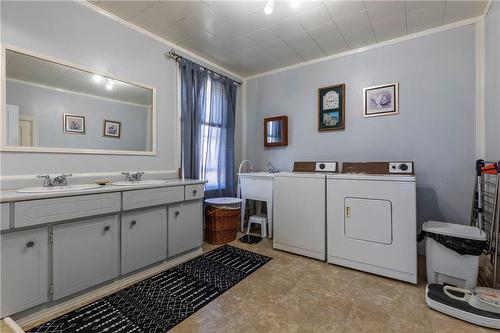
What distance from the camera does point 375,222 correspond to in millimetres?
2197

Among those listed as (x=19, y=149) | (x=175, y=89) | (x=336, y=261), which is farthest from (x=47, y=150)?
(x=336, y=261)

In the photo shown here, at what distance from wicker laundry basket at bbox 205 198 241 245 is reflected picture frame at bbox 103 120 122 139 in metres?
1.30

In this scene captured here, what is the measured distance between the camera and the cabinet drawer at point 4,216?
1.37 metres

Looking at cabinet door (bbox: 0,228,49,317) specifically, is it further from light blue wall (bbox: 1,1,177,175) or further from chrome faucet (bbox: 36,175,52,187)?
light blue wall (bbox: 1,1,177,175)

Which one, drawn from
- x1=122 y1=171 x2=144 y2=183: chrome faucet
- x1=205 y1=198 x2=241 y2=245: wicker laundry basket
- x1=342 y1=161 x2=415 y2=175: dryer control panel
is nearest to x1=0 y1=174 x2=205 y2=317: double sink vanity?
x1=122 y1=171 x2=144 y2=183: chrome faucet

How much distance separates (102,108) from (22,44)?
27.4 inches

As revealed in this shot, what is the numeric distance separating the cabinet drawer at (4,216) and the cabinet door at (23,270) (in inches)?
2.9

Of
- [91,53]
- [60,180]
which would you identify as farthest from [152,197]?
[91,53]

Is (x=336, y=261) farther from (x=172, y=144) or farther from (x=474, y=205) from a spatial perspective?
(x=172, y=144)

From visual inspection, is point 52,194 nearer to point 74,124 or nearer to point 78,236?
point 78,236

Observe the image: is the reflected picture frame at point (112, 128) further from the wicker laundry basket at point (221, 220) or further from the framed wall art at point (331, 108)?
the framed wall art at point (331, 108)

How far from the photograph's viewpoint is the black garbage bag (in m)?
1.74

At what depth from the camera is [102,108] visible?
232 cm

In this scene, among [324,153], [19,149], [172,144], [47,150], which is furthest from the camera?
[324,153]
